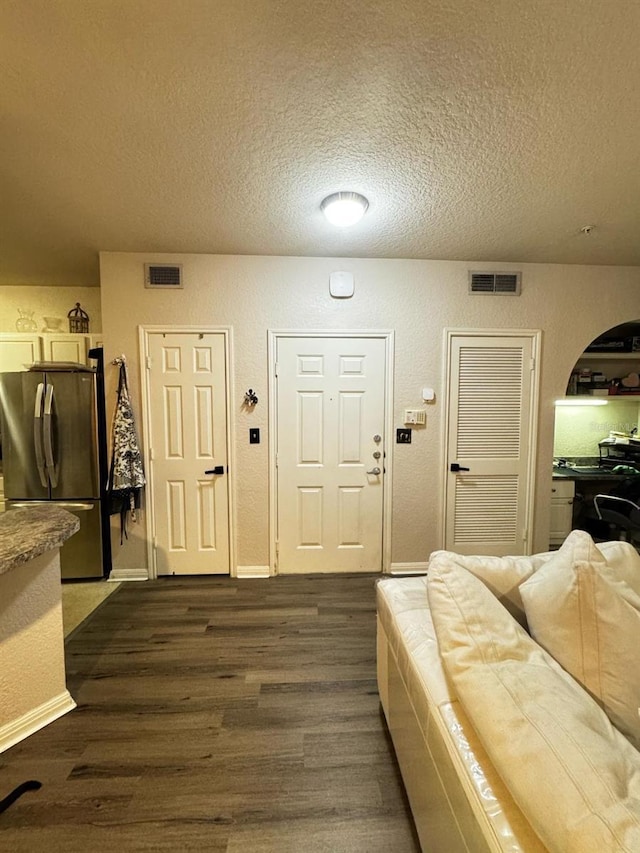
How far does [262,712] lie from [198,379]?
221 cm

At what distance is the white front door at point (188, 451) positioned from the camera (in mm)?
2906

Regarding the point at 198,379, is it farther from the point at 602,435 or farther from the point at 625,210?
Result: the point at 602,435

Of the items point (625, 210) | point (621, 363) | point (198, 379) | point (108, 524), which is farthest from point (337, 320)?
point (621, 363)

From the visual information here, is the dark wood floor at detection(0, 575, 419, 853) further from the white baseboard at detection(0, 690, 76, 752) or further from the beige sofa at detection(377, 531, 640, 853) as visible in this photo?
the beige sofa at detection(377, 531, 640, 853)

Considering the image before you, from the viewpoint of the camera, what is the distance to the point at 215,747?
1541 mm

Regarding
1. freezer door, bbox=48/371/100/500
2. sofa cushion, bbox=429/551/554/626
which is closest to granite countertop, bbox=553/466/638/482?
sofa cushion, bbox=429/551/554/626

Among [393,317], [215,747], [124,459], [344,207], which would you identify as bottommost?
[215,747]

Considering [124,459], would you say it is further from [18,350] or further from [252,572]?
[18,350]

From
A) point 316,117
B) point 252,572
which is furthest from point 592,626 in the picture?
point 252,572

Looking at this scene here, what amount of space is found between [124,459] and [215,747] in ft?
6.43

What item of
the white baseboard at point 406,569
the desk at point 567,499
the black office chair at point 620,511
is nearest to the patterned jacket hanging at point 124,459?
the white baseboard at point 406,569

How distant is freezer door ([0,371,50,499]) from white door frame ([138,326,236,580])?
2.43 feet

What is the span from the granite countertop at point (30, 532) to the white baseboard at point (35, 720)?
75 centimetres

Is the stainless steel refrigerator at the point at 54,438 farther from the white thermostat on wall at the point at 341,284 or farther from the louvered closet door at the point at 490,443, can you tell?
the louvered closet door at the point at 490,443
